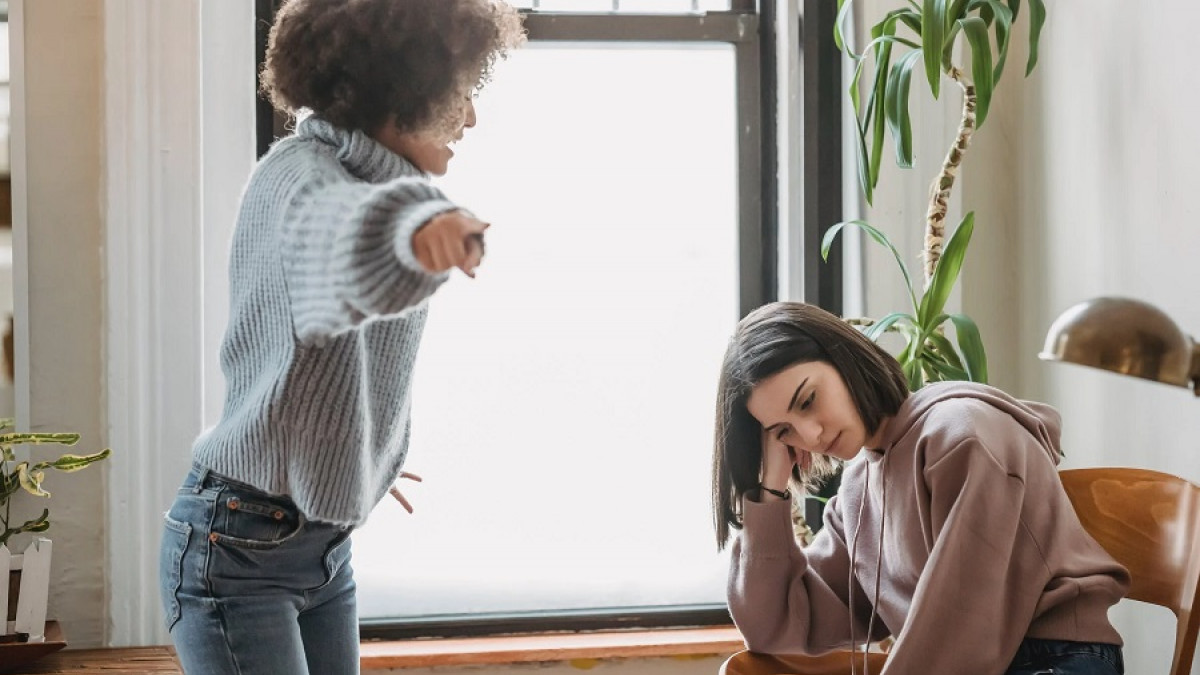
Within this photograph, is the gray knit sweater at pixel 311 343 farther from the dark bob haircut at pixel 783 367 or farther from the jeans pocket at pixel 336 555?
the dark bob haircut at pixel 783 367

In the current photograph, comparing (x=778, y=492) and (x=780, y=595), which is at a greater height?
(x=778, y=492)

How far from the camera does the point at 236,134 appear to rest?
2217 mm

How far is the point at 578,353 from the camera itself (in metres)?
2.40

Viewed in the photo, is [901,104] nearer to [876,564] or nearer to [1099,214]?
[1099,214]

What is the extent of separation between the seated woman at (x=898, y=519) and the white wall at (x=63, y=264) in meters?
1.12

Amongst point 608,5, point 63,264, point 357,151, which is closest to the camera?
point 357,151

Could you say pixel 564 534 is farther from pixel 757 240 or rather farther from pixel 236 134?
pixel 236 134

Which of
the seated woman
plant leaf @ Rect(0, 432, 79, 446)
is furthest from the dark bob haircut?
plant leaf @ Rect(0, 432, 79, 446)

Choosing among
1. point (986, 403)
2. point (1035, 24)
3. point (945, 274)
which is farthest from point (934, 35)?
point (986, 403)

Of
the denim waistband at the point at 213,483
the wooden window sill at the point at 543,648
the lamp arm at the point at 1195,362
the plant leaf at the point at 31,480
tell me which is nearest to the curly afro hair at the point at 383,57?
the denim waistband at the point at 213,483

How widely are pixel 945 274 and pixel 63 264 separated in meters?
1.46

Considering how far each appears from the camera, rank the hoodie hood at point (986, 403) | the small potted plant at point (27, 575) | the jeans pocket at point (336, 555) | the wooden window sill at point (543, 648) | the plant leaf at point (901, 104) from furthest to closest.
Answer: the wooden window sill at point (543, 648), the plant leaf at point (901, 104), the small potted plant at point (27, 575), the hoodie hood at point (986, 403), the jeans pocket at point (336, 555)

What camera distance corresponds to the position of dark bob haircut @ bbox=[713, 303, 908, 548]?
154 cm

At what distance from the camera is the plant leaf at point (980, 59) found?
1.81 m
